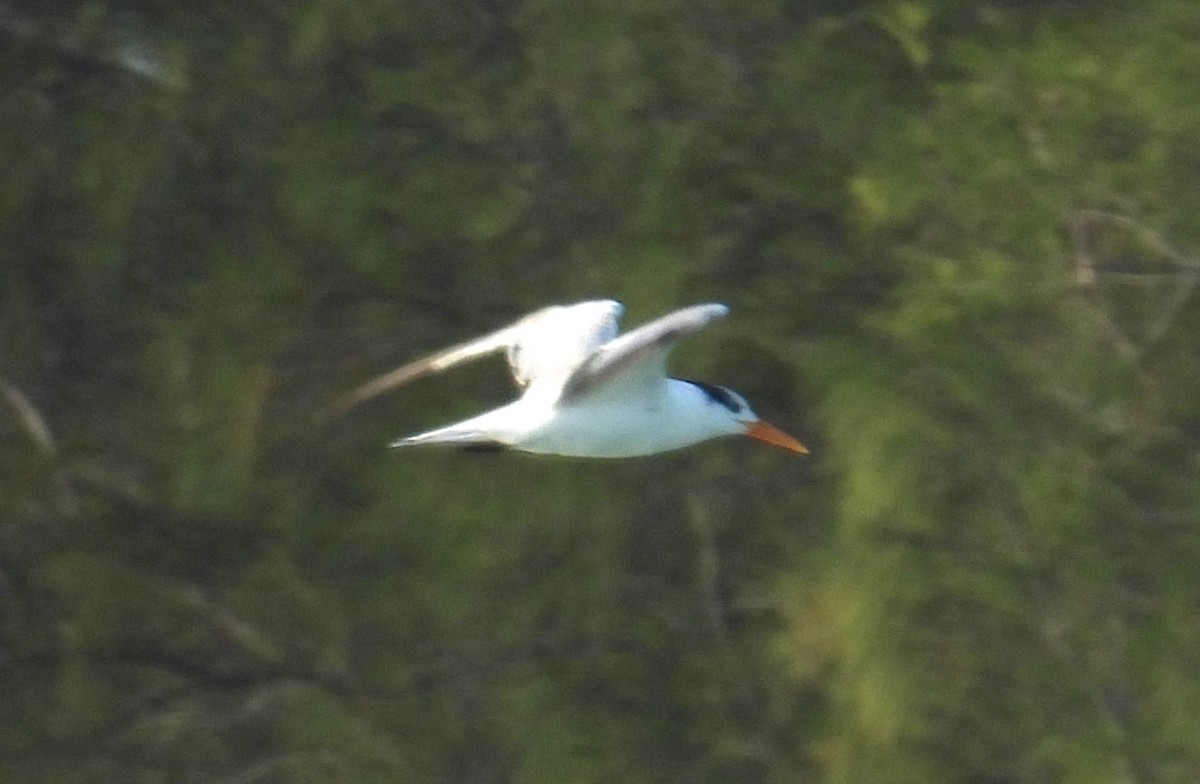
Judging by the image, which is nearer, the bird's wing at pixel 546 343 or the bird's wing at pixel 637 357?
the bird's wing at pixel 637 357

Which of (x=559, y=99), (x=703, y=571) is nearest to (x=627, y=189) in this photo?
(x=559, y=99)

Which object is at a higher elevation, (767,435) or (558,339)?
(558,339)

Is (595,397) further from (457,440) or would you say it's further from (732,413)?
(732,413)

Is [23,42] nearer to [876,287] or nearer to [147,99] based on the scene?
[147,99]

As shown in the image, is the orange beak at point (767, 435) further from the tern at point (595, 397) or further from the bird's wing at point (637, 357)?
the bird's wing at point (637, 357)

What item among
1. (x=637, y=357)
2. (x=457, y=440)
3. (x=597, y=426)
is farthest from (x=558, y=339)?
(x=637, y=357)

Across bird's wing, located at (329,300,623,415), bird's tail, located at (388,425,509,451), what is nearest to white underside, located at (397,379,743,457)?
bird's tail, located at (388,425,509,451)

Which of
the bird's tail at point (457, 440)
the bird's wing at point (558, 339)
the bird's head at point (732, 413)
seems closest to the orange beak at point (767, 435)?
the bird's head at point (732, 413)
